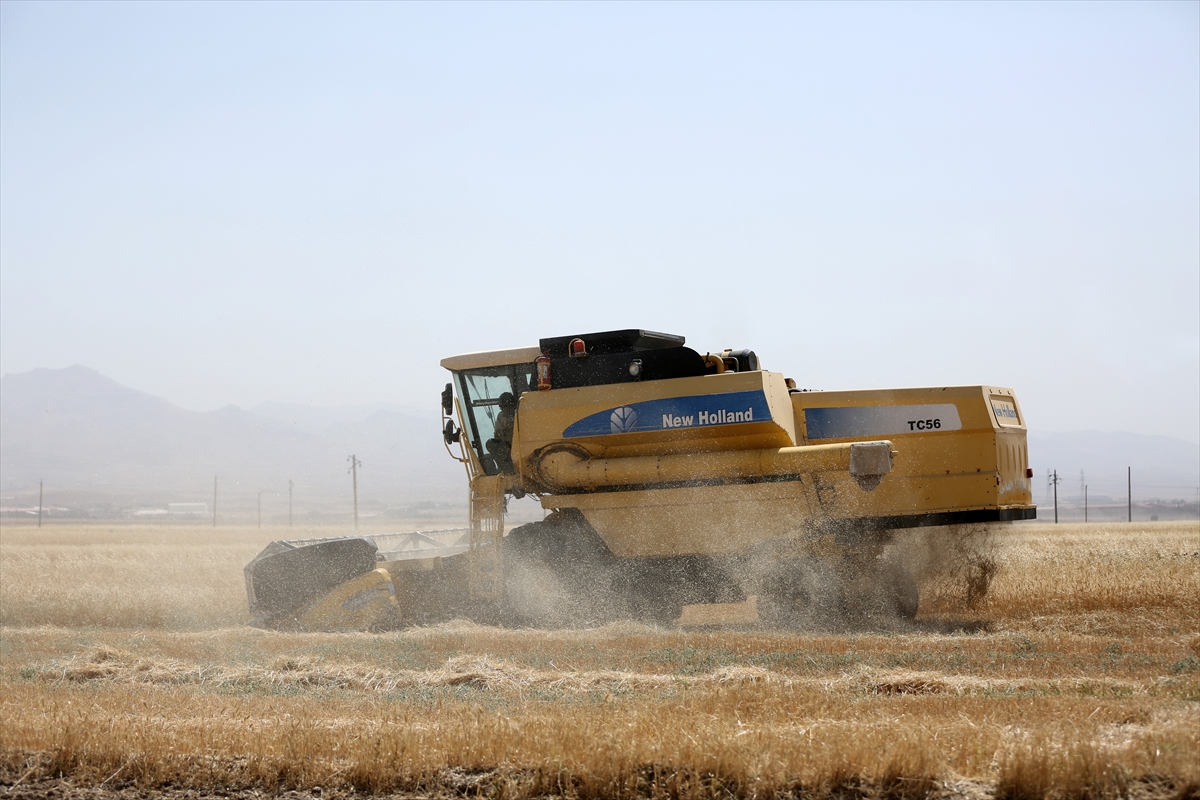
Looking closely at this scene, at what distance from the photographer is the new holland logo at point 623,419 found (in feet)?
39.2

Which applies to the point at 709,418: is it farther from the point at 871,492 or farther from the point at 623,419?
the point at 871,492

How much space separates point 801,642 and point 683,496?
2.56 metres

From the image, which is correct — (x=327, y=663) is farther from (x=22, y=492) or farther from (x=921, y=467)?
(x=22, y=492)

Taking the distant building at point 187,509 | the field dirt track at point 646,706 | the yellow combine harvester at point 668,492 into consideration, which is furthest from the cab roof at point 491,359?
the distant building at point 187,509

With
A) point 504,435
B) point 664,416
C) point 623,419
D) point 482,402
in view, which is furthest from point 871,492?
point 482,402

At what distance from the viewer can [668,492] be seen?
1194cm

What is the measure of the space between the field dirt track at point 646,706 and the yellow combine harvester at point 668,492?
0.75m

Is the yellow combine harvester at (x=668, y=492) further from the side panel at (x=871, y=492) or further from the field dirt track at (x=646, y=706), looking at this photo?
the field dirt track at (x=646, y=706)

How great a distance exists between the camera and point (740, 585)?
469 inches

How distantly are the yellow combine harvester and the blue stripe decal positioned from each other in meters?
0.02

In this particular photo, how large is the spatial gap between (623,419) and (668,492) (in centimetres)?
102

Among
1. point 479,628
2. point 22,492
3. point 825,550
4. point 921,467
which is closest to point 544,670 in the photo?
point 479,628

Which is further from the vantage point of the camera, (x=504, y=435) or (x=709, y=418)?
(x=504, y=435)

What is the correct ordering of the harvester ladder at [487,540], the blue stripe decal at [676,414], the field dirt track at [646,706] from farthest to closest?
the harvester ladder at [487,540] → the blue stripe decal at [676,414] → the field dirt track at [646,706]
